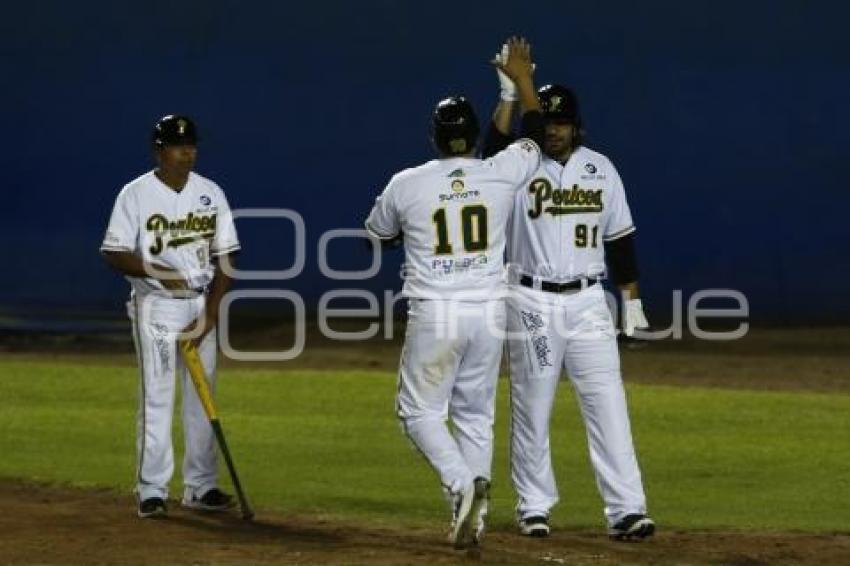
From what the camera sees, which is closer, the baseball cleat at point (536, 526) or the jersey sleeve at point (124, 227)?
the baseball cleat at point (536, 526)

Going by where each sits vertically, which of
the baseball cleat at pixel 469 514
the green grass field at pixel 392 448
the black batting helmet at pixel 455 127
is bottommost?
the green grass field at pixel 392 448

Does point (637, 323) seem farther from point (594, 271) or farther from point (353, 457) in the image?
point (353, 457)

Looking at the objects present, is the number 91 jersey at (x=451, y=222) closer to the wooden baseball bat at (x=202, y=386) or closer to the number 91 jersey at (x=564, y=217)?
the number 91 jersey at (x=564, y=217)

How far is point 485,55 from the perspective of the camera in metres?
19.6

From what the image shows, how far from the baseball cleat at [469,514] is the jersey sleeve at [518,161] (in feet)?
4.32

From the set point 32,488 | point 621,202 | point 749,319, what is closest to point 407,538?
point 621,202

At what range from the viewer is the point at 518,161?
8805 millimetres

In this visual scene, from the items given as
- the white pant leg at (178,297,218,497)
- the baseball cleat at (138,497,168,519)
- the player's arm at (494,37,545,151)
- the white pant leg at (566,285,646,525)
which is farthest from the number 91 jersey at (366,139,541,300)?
the baseball cleat at (138,497,168,519)

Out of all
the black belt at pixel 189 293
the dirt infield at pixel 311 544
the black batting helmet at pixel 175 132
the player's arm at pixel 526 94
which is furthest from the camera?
the black belt at pixel 189 293

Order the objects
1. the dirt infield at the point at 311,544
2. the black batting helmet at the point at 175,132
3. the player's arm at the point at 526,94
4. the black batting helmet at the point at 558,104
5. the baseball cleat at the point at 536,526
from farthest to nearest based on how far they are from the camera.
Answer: the black batting helmet at the point at 175,132, the baseball cleat at the point at 536,526, the black batting helmet at the point at 558,104, the player's arm at the point at 526,94, the dirt infield at the point at 311,544

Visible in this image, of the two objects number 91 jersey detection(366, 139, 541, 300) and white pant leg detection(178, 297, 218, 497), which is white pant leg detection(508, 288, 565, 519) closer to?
number 91 jersey detection(366, 139, 541, 300)

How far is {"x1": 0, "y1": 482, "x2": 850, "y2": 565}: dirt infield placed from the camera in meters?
8.59

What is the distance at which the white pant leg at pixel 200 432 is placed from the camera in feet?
32.4

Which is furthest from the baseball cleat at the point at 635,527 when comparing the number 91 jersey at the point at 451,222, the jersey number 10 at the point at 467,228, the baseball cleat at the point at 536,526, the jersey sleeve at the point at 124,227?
the jersey sleeve at the point at 124,227
